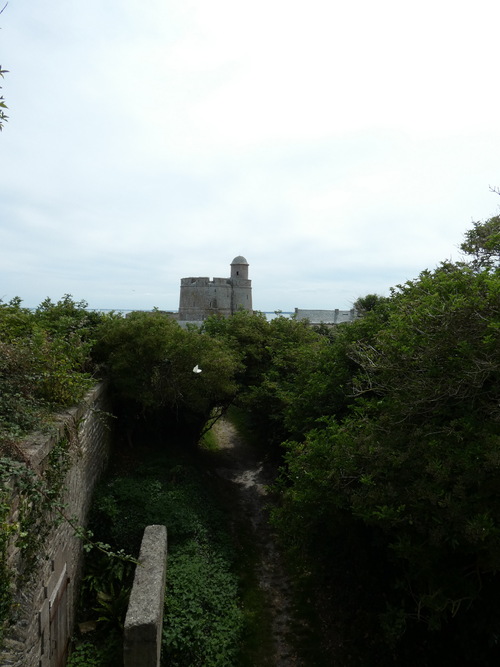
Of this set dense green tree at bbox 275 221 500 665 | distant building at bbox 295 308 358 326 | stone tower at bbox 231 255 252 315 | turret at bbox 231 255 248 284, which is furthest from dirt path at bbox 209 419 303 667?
distant building at bbox 295 308 358 326

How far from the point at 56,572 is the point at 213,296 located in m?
32.1

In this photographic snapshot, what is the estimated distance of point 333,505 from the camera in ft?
18.7

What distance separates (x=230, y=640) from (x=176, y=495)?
10.4 ft

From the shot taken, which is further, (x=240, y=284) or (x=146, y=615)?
(x=240, y=284)

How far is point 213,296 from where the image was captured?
3700cm

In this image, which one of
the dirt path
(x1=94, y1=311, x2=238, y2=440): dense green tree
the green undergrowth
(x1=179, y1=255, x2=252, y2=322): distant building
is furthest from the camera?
(x1=179, y1=255, x2=252, y2=322): distant building

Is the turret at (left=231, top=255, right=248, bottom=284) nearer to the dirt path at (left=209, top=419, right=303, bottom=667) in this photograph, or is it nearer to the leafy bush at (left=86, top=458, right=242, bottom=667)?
the dirt path at (left=209, top=419, right=303, bottom=667)

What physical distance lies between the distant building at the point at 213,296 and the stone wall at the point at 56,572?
2870cm

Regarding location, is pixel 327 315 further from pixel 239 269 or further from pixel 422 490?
pixel 422 490

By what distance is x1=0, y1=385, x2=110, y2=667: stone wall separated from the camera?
13.7 ft

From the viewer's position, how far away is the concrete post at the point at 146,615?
543cm

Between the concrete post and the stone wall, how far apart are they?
2.98ft

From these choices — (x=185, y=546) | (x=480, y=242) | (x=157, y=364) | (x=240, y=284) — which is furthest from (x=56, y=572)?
(x=240, y=284)

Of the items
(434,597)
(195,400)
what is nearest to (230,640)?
(434,597)
